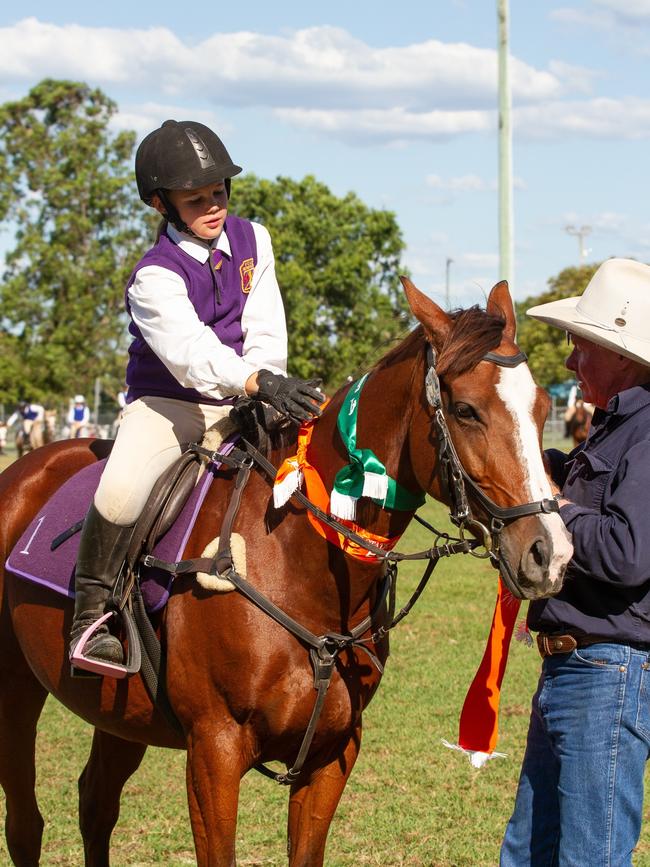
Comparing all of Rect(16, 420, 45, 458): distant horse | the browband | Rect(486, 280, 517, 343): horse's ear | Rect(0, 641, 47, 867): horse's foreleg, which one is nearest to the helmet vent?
Rect(486, 280, 517, 343): horse's ear

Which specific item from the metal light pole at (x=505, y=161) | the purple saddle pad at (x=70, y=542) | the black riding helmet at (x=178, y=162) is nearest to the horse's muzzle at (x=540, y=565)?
the purple saddle pad at (x=70, y=542)

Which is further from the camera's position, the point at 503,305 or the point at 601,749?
the point at 503,305

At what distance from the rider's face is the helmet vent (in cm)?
8

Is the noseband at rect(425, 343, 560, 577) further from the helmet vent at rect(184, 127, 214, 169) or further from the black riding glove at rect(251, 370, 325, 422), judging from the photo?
the helmet vent at rect(184, 127, 214, 169)

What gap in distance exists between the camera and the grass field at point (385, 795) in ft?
17.3

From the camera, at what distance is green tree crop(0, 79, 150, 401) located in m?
47.2

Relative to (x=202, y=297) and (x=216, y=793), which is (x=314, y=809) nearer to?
(x=216, y=793)

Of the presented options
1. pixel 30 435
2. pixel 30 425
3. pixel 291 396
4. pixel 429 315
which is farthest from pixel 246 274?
pixel 30 435

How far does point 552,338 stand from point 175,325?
53.9 m

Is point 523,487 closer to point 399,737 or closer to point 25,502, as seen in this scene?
point 25,502

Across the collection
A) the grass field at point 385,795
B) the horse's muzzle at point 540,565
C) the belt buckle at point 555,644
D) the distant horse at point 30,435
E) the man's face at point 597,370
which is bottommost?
the distant horse at point 30,435

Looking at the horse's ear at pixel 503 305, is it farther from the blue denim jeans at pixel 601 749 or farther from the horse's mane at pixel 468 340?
the blue denim jeans at pixel 601 749

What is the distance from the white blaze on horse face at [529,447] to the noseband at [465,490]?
0.04 meters

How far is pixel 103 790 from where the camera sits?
497cm
